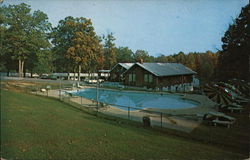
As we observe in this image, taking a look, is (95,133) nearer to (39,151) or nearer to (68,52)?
(39,151)

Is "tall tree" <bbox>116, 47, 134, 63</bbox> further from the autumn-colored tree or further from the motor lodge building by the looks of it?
the autumn-colored tree

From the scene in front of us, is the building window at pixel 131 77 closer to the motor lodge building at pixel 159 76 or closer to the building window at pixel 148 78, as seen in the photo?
the motor lodge building at pixel 159 76

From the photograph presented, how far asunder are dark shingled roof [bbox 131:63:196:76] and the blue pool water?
3.59 metres

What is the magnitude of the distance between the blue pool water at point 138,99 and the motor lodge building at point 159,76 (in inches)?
131

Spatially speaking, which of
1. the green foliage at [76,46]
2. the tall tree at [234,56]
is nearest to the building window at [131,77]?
the green foliage at [76,46]

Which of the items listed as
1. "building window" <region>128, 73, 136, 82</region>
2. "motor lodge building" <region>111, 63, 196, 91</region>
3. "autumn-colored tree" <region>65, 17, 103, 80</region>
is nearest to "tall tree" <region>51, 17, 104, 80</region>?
"autumn-colored tree" <region>65, 17, 103, 80</region>

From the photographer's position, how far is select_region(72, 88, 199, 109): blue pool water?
1131 cm

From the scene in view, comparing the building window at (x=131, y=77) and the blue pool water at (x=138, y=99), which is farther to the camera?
the building window at (x=131, y=77)

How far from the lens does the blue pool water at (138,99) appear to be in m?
11.3

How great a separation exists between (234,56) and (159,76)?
24.2ft

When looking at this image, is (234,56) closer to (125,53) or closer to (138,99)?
(138,99)

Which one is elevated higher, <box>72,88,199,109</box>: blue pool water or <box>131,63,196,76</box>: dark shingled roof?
<box>131,63,196,76</box>: dark shingled roof

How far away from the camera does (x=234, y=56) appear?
1062 cm

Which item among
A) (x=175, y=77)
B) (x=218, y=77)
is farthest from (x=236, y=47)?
(x=175, y=77)
